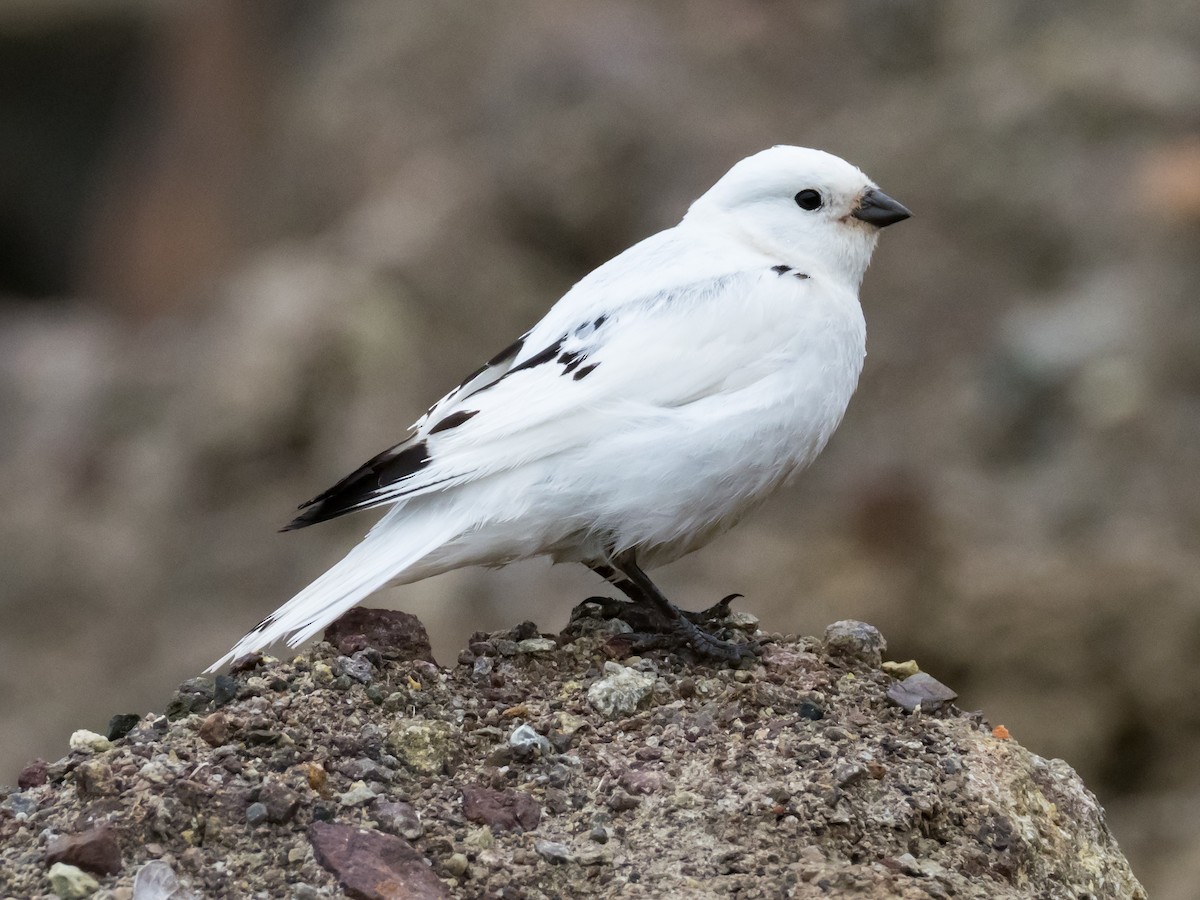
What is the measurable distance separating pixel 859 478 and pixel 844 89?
4528 mm

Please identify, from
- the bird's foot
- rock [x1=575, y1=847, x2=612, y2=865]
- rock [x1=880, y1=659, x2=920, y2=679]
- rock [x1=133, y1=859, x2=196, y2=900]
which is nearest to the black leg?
the bird's foot

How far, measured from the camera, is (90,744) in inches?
137

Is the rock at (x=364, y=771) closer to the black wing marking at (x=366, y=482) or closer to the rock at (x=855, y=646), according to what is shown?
the black wing marking at (x=366, y=482)

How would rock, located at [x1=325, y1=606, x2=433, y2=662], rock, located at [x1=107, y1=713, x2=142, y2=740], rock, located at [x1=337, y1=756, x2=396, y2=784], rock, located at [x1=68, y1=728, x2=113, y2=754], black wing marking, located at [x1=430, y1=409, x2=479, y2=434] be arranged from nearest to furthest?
1. rock, located at [x1=337, y1=756, x2=396, y2=784]
2. rock, located at [x1=68, y1=728, x2=113, y2=754]
3. rock, located at [x1=107, y1=713, x2=142, y2=740]
4. rock, located at [x1=325, y1=606, x2=433, y2=662]
5. black wing marking, located at [x1=430, y1=409, x2=479, y2=434]

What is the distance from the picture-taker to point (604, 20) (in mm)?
13719

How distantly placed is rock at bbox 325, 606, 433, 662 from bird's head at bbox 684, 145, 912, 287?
162cm

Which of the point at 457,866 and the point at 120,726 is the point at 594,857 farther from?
the point at 120,726

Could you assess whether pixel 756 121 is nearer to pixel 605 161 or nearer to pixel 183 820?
pixel 605 161

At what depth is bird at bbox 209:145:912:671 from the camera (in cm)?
404

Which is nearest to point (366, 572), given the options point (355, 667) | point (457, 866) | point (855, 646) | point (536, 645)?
point (355, 667)

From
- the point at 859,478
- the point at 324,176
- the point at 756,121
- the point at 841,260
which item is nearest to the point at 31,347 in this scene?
the point at 324,176

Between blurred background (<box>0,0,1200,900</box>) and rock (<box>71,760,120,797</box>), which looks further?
blurred background (<box>0,0,1200,900</box>)

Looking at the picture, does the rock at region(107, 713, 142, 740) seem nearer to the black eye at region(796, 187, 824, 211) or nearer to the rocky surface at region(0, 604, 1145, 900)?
the rocky surface at region(0, 604, 1145, 900)

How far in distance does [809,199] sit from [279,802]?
98.6 inches
